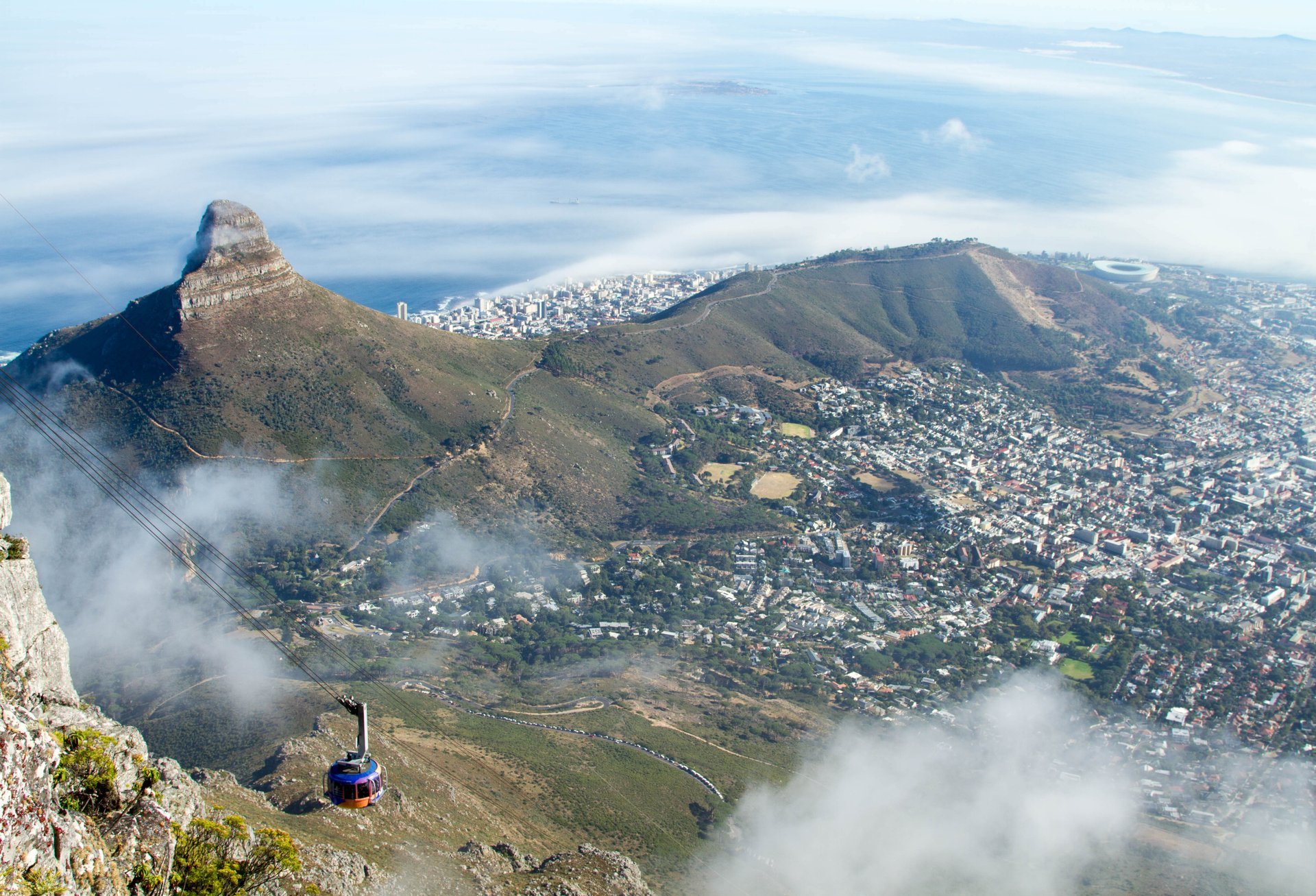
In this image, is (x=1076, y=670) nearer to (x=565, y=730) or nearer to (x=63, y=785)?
(x=565, y=730)

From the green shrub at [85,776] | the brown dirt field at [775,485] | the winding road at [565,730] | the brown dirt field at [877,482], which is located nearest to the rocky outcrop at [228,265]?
the winding road at [565,730]

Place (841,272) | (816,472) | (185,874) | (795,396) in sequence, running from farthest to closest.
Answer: (841,272) → (795,396) → (816,472) → (185,874)

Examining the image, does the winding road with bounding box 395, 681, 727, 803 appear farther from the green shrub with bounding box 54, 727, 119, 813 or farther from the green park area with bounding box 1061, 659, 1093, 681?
the green shrub with bounding box 54, 727, 119, 813

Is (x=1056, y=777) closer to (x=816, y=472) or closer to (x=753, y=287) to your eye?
(x=816, y=472)

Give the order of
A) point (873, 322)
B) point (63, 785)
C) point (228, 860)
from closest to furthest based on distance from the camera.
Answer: point (63, 785) < point (228, 860) < point (873, 322)

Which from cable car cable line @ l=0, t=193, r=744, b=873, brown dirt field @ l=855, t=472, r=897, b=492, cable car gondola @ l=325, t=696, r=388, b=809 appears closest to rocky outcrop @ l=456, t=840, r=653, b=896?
cable car gondola @ l=325, t=696, r=388, b=809

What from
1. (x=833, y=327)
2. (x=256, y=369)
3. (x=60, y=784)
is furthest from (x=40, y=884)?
(x=833, y=327)

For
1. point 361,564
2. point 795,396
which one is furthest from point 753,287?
point 361,564

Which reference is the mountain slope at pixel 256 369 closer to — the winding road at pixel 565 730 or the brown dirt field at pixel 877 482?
the winding road at pixel 565 730

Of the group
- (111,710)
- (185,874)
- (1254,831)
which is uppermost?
(185,874)
